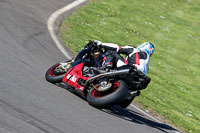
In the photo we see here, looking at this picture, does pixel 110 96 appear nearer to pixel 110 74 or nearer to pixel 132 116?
pixel 110 74

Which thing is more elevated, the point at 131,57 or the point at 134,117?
the point at 131,57

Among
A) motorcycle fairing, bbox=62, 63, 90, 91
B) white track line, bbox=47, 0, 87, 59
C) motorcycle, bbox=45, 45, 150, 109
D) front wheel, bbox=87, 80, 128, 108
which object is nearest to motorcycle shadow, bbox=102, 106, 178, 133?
motorcycle, bbox=45, 45, 150, 109

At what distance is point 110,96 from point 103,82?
1.90 feet

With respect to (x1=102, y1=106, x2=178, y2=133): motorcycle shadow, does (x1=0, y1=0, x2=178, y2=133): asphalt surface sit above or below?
above

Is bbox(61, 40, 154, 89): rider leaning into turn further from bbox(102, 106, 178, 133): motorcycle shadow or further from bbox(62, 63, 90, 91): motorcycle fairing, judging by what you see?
bbox(102, 106, 178, 133): motorcycle shadow

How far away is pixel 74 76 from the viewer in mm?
7820

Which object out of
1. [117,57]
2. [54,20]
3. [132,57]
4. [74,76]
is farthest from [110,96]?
[54,20]

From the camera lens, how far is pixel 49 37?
45.4 ft

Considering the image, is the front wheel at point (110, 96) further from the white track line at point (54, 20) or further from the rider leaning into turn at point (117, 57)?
the white track line at point (54, 20)

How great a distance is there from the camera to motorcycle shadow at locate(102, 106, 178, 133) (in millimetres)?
7579

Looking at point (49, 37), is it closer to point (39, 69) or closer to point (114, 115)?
point (39, 69)

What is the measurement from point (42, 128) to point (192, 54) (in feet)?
52.9

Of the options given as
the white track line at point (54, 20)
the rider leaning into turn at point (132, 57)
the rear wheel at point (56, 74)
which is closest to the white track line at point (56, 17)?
the white track line at point (54, 20)

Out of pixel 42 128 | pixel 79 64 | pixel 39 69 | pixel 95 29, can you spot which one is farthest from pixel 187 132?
pixel 95 29
